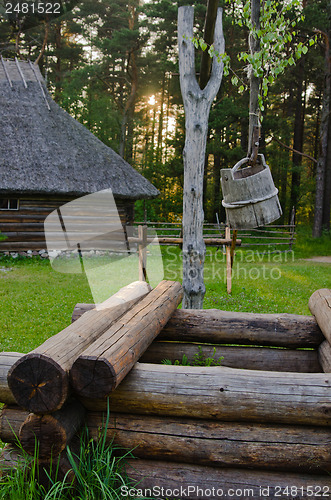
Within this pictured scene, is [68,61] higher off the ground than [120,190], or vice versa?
[68,61]

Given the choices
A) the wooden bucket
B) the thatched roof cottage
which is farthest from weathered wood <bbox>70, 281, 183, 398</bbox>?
the thatched roof cottage

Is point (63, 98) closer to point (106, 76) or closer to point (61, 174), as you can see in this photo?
point (106, 76)

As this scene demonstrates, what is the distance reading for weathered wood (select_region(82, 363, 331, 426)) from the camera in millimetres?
2398

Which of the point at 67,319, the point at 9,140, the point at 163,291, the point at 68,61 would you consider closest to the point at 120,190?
the point at 9,140

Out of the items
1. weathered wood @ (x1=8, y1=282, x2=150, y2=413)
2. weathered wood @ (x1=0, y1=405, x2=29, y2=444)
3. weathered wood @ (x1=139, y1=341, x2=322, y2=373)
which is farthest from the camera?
weathered wood @ (x1=139, y1=341, x2=322, y2=373)

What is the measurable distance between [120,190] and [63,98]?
14.1 metres

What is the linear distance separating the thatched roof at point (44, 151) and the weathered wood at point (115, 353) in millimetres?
11047

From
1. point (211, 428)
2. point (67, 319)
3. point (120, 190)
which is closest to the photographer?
point (211, 428)

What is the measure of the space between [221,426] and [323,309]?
1.53 m

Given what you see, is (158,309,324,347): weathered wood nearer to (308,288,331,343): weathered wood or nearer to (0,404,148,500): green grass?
(308,288,331,343): weathered wood

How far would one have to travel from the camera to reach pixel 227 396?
2418 mm

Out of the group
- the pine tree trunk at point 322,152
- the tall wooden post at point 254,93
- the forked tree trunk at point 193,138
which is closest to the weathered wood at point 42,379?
the tall wooden post at point 254,93

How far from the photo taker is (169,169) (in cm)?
2377

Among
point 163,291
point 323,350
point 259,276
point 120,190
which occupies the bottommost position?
point 259,276
